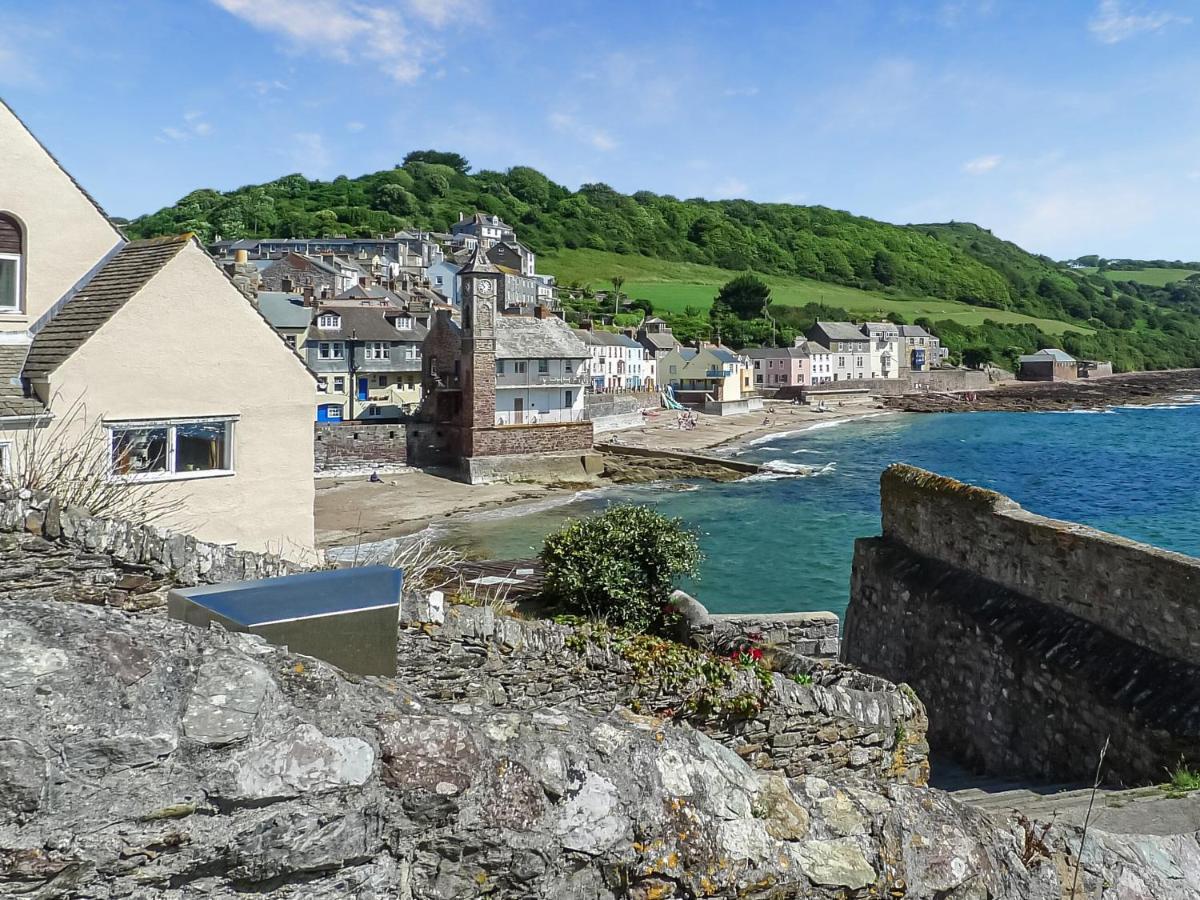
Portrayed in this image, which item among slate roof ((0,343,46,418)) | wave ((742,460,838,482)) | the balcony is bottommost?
wave ((742,460,838,482))

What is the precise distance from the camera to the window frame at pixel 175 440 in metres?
11.5

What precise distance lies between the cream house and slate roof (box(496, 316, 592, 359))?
54.9 meters

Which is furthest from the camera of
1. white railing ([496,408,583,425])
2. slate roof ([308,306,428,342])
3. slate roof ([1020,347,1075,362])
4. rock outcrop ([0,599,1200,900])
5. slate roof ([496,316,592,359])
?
slate roof ([1020,347,1075,362])

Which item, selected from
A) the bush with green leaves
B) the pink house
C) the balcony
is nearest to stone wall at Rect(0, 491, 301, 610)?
the bush with green leaves

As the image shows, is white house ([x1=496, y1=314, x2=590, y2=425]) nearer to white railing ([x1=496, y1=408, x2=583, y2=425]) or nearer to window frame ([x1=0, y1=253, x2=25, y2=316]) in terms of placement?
white railing ([x1=496, y1=408, x2=583, y2=425])

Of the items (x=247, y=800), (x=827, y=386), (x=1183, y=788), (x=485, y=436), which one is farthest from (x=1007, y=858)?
(x=827, y=386)

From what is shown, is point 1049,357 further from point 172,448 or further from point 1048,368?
point 172,448

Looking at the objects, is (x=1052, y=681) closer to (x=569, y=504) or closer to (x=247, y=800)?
(x=247, y=800)

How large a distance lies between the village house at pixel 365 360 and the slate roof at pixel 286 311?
1.21 meters

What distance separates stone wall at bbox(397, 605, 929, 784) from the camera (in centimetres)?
625

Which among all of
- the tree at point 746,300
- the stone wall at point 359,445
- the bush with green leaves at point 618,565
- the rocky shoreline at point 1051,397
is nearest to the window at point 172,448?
the bush with green leaves at point 618,565

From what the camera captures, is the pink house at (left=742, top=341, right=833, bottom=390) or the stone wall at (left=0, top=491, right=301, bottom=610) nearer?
the stone wall at (left=0, top=491, right=301, bottom=610)

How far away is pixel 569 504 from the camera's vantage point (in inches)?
2025

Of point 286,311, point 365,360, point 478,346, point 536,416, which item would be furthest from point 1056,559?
point 286,311
